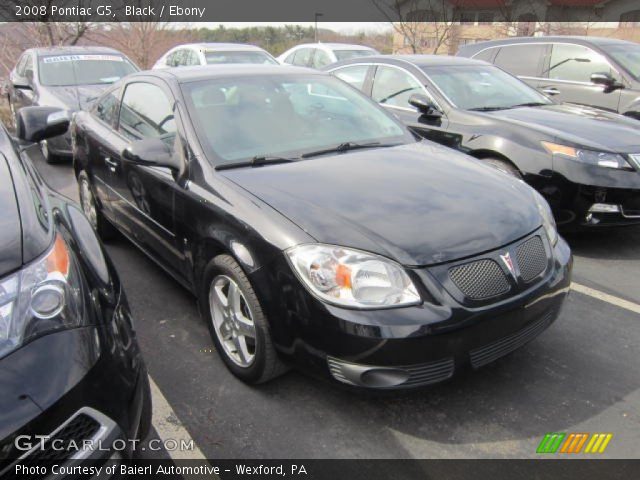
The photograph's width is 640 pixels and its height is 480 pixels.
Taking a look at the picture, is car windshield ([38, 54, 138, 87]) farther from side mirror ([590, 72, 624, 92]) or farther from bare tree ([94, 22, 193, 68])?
side mirror ([590, 72, 624, 92])

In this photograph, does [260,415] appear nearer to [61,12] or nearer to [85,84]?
[85,84]

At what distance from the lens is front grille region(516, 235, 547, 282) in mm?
2375

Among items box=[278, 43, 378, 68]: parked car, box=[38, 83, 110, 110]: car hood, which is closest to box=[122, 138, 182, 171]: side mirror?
box=[38, 83, 110, 110]: car hood

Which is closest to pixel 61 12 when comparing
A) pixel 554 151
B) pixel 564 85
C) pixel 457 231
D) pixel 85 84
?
pixel 85 84

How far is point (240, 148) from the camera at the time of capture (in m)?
2.99

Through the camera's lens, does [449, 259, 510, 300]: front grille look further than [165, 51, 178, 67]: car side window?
No

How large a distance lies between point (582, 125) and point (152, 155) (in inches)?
147

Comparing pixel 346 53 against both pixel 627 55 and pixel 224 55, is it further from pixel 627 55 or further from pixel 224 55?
pixel 627 55

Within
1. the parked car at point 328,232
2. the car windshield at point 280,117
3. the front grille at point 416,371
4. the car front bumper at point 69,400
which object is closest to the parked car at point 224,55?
the car windshield at point 280,117

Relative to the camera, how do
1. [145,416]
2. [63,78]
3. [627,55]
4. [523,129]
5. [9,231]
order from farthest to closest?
[63,78], [627,55], [523,129], [145,416], [9,231]

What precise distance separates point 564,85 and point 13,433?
7603 mm

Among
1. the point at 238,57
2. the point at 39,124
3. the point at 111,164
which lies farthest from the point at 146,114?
the point at 238,57

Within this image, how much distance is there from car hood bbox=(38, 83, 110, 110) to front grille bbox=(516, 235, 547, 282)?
6.40 m

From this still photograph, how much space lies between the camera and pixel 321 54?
37.1 feet
